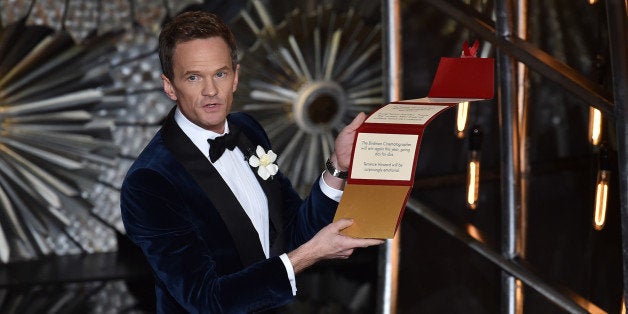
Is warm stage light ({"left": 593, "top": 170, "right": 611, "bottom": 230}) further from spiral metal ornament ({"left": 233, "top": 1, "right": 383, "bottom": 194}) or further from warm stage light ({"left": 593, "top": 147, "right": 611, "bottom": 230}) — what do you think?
spiral metal ornament ({"left": 233, "top": 1, "right": 383, "bottom": 194})

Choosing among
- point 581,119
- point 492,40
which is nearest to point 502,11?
point 492,40

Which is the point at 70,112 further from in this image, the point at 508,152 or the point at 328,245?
the point at 328,245

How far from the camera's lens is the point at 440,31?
4121mm

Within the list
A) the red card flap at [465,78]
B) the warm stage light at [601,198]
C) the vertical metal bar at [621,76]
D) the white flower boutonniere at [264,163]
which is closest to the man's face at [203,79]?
the white flower boutonniere at [264,163]

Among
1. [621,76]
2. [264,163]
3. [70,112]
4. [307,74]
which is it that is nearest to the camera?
[264,163]

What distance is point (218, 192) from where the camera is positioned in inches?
79.1

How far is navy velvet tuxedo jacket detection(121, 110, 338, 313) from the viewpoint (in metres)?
1.94

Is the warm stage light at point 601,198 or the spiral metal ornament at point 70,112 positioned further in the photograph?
A: the spiral metal ornament at point 70,112

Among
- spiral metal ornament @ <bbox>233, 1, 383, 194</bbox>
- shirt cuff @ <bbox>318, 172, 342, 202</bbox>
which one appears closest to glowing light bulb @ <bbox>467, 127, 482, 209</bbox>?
shirt cuff @ <bbox>318, 172, 342, 202</bbox>

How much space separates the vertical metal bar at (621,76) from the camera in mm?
2215

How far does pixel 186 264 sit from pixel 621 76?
3.39 feet

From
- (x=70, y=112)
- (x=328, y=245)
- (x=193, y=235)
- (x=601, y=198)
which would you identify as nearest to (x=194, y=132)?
(x=193, y=235)

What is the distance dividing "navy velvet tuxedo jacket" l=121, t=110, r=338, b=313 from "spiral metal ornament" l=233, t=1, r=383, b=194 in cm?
248

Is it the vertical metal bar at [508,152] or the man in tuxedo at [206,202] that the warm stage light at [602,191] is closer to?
the vertical metal bar at [508,152]
